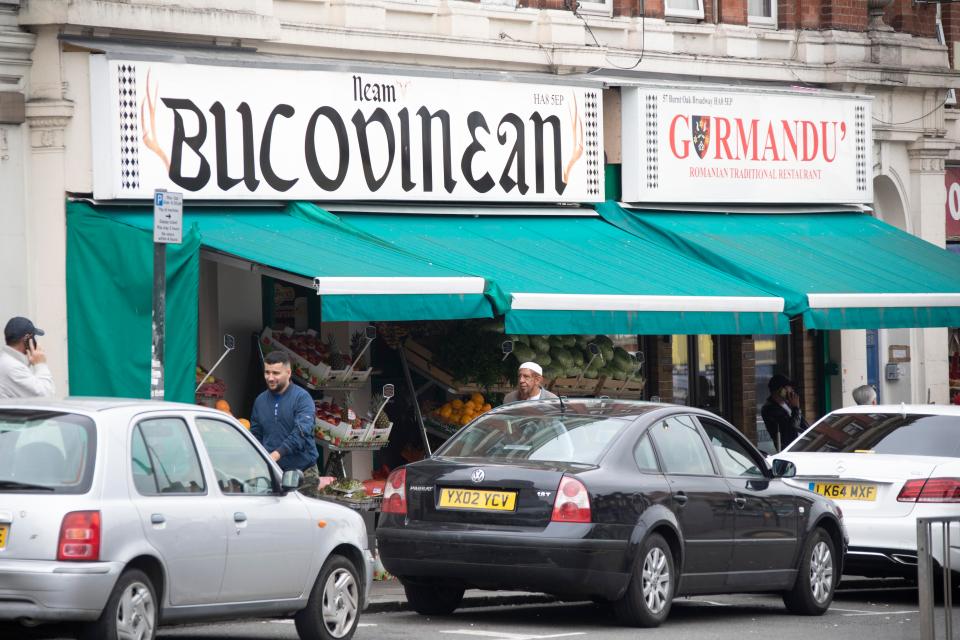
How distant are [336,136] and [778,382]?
790 centimetres

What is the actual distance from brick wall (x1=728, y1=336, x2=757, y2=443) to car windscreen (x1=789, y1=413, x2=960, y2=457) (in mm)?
8098

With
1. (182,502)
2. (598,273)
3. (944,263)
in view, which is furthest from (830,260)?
(182,502)

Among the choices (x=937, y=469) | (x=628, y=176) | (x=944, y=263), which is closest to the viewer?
(x=937, y=469)

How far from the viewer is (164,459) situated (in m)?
9.80

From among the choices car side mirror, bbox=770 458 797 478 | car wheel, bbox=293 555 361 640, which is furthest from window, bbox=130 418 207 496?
car side mirror, bbox=770 458 797 478

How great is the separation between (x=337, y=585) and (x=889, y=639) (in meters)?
3.76

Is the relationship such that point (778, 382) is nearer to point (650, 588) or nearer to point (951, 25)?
point (951, 25)

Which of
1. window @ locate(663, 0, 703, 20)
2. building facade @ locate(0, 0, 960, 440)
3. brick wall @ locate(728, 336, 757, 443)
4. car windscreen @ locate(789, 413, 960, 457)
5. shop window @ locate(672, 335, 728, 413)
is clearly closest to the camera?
car windscreen @ locate(789, 413, 960, 457)

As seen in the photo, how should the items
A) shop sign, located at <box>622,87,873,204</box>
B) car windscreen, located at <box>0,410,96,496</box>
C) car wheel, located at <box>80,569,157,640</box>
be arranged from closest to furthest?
car wheel, located at <box>80,569,157,640</box> < car windscreen, located at <box>0,410,96,496</box> < shop sign, located at <box>622,87,873,204</box>

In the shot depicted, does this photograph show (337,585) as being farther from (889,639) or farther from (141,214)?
(141,214)

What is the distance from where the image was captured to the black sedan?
1148 centimetres

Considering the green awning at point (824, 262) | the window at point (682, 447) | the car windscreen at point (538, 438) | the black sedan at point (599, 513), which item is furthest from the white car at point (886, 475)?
the green awning at point (824, 262)

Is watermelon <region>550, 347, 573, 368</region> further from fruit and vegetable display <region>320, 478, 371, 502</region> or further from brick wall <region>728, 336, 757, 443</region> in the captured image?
brick wall <region>728, 336, 757, 443</region>

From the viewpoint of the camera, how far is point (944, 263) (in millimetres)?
21781
